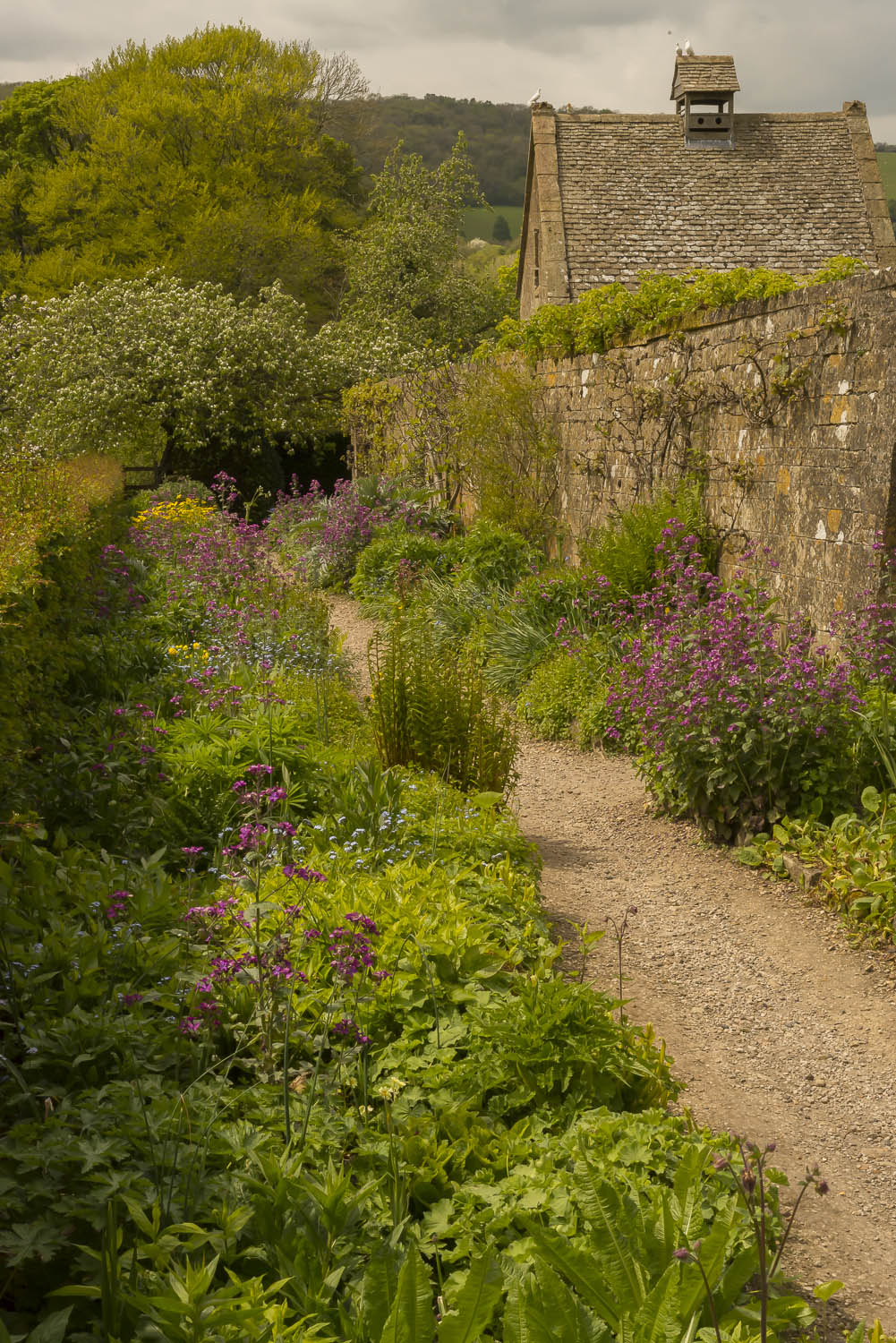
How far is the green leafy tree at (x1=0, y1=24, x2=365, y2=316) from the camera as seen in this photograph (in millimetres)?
26844

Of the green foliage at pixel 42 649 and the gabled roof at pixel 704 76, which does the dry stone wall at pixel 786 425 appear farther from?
the gabled roof at pixel 704 76

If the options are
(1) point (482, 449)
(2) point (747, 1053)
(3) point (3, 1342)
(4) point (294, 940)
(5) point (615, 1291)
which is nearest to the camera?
(3) point (3, 1342)

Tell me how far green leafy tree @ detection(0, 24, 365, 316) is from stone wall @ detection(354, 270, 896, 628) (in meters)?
19.9

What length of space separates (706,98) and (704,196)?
3029 millimetres

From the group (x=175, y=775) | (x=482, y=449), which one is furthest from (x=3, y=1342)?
(x=482, y=449)

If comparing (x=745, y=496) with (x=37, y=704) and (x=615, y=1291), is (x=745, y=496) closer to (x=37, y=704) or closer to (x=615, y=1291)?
(x=37, y=704)

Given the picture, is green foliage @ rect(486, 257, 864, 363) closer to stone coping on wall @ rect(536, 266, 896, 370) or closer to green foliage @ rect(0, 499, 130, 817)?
stone coping on wall @ rect(536, 266, 896, 370)

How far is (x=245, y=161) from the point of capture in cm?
2858

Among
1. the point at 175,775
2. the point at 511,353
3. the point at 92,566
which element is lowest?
the point at 175,775

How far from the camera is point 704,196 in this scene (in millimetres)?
17406

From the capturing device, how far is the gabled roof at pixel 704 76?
1873 centimetres

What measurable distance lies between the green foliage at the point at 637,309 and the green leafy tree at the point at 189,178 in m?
17.3

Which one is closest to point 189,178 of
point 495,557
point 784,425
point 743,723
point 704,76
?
point 704,76

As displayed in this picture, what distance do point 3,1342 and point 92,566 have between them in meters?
6.45
